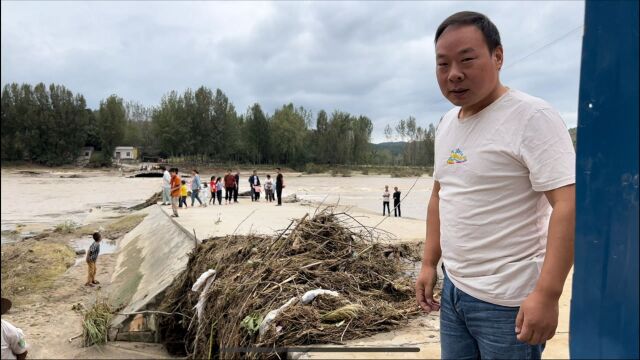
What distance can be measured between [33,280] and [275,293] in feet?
28.5

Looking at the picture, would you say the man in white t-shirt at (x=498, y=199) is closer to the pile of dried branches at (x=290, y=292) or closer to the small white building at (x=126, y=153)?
the pile of dried branches at (x=290, y=292)

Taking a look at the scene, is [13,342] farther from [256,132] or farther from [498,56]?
[256,132]

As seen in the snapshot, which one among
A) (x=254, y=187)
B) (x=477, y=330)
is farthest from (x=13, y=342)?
(x=254, y=187)

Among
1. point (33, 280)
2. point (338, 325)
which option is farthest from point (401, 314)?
point (33, 280)

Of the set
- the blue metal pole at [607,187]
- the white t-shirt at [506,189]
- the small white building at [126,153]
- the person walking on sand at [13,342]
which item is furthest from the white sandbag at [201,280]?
the small white building at [126,153]

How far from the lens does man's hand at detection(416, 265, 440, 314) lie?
84.0 inches

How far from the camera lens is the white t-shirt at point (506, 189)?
4.94 feet

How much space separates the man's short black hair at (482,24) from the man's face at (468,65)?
0.02 meters

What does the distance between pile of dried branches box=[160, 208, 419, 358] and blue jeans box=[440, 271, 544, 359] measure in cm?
236

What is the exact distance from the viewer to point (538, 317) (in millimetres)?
1421

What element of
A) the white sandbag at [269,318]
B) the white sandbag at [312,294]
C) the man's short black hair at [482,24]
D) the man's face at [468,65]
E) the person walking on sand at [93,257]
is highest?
the man's short black hair at [482,24]

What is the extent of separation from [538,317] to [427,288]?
29.4 inches

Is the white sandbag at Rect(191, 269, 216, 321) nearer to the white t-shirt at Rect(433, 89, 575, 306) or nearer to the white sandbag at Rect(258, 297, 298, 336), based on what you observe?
the white sandbag at Rect(258, 297, 298, 336)

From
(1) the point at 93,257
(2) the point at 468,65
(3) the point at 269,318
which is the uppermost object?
(2) the point at 468,65
